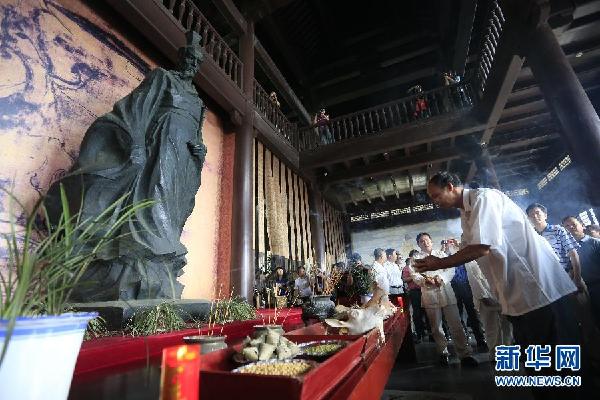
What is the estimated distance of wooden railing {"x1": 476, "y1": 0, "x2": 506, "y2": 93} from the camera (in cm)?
442

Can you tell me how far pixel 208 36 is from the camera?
4.99 meters

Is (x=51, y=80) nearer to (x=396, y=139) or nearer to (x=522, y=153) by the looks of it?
(x=396, y=139)

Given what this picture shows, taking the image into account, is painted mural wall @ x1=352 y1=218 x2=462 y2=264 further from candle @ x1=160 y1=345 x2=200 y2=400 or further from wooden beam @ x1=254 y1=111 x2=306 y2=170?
candle @ x1=160 y1=345 x2=200 y2=400

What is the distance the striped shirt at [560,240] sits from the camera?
312cm

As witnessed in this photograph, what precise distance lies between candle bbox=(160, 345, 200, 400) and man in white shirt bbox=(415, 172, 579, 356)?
1.61 m

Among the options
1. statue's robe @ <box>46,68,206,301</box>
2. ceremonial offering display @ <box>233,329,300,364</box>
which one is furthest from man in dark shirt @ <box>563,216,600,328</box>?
statue's robe @ <box>46,68,206,301</box>

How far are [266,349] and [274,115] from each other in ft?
20.6

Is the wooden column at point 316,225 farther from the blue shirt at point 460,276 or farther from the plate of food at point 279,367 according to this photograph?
the plate of food at point 279,367

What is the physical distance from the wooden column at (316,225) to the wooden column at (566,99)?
5.46 meters

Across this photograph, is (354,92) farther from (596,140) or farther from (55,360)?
(55,360)

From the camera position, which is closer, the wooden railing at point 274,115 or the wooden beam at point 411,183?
the wooden railing at point 274,115

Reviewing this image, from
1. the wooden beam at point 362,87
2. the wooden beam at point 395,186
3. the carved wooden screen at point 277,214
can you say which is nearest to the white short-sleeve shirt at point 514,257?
the carved wooden screen at point 277,214

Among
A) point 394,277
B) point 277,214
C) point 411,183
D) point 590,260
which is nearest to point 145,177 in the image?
point 277,214

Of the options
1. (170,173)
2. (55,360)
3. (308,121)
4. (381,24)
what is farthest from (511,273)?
(381,24)
